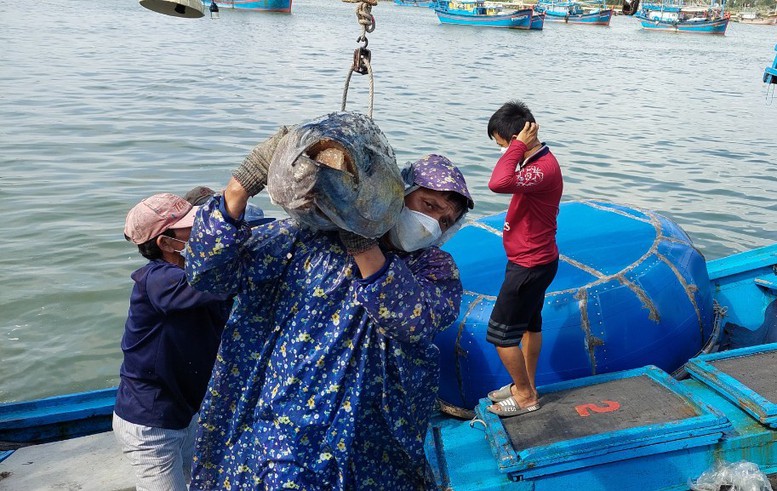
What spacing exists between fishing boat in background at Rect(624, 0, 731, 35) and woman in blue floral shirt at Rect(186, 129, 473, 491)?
6205 cm

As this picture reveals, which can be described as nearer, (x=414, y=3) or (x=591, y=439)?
(x=591, y=439)

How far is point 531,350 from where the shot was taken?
3365mm

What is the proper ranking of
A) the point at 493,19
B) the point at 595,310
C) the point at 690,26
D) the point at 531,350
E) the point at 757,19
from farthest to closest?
the point at 757,19 → the point at 690,26 → the point at 493,19 → the point at 595,310 → the point at 531,350

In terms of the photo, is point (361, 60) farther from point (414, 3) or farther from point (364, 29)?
point (414, 3)

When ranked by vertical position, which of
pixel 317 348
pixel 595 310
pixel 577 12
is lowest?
pixel 595 310

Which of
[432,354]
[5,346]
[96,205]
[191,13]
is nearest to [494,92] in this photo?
[96,205]

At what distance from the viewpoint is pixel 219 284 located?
5.95 feet

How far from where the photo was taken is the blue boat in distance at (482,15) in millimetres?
48562

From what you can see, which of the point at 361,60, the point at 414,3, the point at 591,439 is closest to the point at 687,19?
the point at 414,3

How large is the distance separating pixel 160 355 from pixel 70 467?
1.37 m

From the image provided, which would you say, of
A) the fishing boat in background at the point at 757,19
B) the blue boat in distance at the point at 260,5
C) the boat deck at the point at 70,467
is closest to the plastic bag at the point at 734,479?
the boat deck at the point at 70,467

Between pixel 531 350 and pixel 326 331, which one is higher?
pixel 326 331

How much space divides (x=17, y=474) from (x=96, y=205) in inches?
231

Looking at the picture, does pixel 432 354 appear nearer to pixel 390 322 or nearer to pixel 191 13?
pixel 390 322
